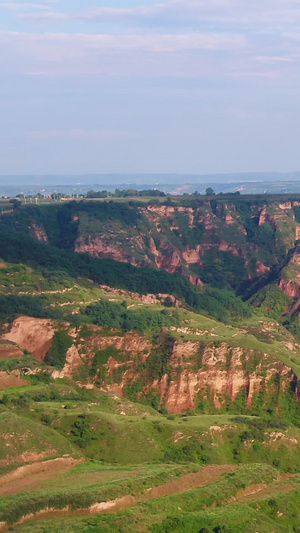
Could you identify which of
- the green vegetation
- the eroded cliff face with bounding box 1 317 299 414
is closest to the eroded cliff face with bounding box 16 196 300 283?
the eroded cliff face with bounding box 1 317 299 414

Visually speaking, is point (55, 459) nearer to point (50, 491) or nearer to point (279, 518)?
point (50, 491)

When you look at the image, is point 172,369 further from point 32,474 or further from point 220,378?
point 32,474

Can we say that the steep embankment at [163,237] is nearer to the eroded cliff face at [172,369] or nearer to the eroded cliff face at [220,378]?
the eroded cliff face at [172,369]

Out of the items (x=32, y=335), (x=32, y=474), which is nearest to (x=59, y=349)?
(x=32, y=335)

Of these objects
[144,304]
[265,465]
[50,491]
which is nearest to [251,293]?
[144,304]

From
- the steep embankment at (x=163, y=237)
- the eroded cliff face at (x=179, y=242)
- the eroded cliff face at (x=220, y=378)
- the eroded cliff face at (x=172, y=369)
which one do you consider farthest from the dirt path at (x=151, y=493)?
the eroded cliff face at (x=179, y=242)

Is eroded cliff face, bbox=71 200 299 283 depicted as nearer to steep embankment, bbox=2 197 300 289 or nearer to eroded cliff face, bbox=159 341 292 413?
steep embankment, bbox=2 197 300 289
